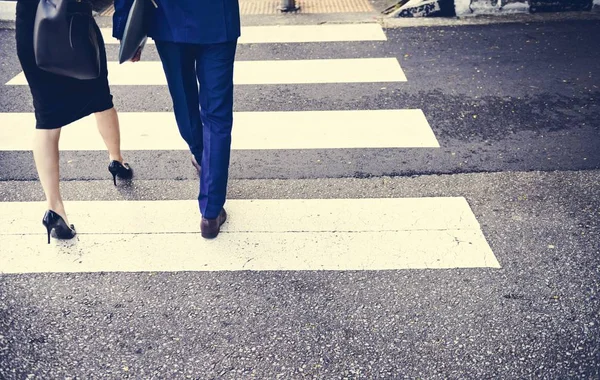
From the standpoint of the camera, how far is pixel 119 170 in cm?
420

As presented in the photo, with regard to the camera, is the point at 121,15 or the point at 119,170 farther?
the point at 119,170

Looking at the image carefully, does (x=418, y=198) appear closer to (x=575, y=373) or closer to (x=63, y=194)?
(x=575, y=373)

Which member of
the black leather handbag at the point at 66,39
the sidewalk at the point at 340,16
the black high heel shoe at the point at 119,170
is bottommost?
the sidewalk at the point at 340,16

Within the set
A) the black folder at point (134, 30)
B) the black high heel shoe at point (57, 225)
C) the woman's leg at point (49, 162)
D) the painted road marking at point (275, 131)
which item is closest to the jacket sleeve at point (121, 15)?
the black folder at point (134, 30)

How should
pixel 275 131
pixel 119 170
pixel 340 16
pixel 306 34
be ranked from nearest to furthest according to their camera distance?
1. pixel 119 170
2. pixel 275 131
3. pixel 306 34
4. pixel 340 16

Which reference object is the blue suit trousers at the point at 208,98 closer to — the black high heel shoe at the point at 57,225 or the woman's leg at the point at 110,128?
the woman's leg at the point at 110,128

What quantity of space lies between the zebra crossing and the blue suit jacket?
1115 mm

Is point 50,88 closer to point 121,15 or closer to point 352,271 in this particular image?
point 121,15

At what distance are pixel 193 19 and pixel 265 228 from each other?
1243mm

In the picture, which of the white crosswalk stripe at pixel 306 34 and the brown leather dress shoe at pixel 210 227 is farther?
the white crosswalk stripe at pixel 306 34

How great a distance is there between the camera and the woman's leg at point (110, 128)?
12.8 feet

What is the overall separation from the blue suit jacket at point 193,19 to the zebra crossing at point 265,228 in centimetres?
112

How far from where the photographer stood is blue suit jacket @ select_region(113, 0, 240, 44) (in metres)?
3.15

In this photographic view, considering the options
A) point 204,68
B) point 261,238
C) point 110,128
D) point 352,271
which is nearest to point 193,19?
point 204,68
